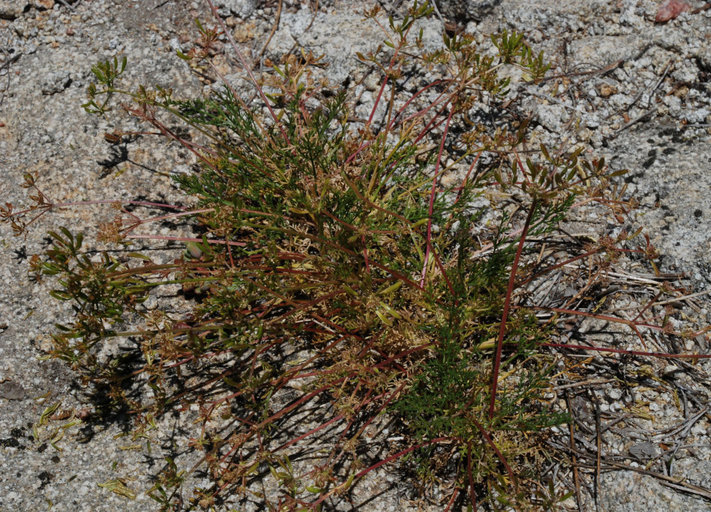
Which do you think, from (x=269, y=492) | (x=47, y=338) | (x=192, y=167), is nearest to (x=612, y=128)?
(x=192, y=167)

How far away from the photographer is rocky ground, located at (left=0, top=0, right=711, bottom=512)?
94.7 inches

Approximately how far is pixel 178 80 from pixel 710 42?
322cm

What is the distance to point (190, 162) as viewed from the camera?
3.32 m

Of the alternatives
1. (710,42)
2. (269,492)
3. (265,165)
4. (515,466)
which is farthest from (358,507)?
(710,42)

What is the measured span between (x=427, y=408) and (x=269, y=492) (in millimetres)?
784

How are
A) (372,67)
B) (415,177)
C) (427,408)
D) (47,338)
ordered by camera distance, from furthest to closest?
(372,67)
(415,177)
(47,338)
(427,408)

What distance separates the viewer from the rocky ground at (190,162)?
2.41 metres

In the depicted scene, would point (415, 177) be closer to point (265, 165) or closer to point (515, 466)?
Result: point (265, 165)

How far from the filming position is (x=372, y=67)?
3.54 m

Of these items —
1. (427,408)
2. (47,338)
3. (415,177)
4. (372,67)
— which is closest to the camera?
(427,408)

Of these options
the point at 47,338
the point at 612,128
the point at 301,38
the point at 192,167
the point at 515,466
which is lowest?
the point at 515,466

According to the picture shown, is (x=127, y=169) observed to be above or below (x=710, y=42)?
above

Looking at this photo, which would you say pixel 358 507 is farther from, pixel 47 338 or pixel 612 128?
pixel 612 128

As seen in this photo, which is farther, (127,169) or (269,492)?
(127,169)
